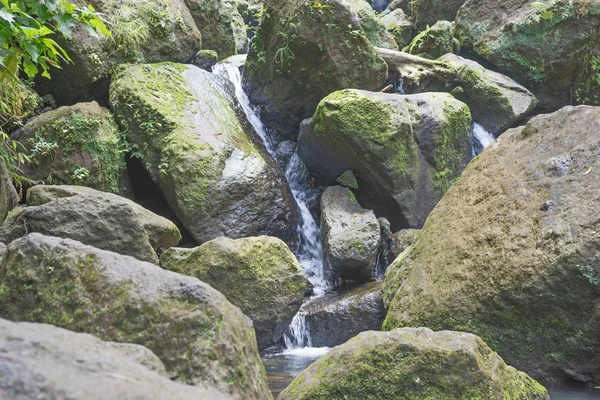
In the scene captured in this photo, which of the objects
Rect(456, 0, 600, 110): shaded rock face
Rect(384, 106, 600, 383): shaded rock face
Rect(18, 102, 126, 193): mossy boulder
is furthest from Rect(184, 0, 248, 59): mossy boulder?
Rect(384, 106, 600, 383): shaded rock face

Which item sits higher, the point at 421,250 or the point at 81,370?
the point at 421,250

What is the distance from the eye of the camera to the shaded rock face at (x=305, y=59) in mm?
9719

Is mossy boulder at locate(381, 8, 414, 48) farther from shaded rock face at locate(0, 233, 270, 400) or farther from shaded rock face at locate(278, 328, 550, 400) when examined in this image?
shaded rock face at locate(0, 233, 270, 400)

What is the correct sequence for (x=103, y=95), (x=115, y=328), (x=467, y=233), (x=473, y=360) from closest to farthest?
(x=115, y=328) < (x=473, y=360) < (x=467, y=233) < (x=103, y=95)

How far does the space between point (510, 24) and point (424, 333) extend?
34.5ft

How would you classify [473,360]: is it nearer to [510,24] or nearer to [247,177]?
[247,177]

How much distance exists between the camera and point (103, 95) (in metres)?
9.09

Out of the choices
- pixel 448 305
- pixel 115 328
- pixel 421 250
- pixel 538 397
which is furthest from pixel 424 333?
pixel 421 250

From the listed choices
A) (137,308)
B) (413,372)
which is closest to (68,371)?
(137,308)

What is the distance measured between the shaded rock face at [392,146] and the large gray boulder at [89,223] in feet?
13.5

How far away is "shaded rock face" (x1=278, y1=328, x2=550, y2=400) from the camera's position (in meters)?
3.32

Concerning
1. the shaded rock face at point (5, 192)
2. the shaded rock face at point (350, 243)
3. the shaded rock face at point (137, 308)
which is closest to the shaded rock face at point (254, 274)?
the shaded rock face at point (5, 192)

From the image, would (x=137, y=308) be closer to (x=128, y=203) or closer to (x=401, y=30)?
(x=128, y=203)

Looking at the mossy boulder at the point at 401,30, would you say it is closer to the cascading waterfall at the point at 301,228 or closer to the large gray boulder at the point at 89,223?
the cascading waterfall at the point at 301,228
